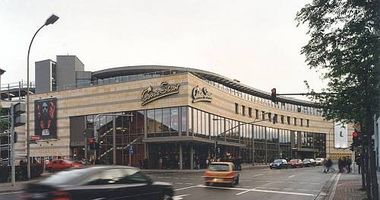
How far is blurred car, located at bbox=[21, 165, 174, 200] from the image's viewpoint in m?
12.0

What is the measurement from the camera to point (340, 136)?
21.0 m

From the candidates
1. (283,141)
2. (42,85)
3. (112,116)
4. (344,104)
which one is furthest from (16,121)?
(283,141)

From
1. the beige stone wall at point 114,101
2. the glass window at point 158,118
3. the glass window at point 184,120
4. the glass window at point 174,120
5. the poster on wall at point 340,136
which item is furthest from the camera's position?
the glass window at point 158,118

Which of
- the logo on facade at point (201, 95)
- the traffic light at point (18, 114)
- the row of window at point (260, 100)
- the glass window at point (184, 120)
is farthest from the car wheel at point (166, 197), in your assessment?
the row of window at point (260, 100)

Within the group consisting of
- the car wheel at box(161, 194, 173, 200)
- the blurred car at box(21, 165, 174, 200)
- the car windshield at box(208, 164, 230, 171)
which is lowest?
the car windshield at box(208, 164, 230, 171)

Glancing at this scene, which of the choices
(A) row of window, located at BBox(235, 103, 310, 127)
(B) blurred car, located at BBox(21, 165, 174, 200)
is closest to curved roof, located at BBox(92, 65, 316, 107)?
(A) row of window, located at BBox(235, 103, 310, 127)

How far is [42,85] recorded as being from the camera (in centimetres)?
7819

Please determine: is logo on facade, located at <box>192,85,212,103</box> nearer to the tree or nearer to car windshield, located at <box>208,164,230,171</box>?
car windshield, located at <box>208,164,230,171</box>

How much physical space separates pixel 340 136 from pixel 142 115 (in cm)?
4405

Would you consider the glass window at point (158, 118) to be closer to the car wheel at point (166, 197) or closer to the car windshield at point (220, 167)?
the car windshield at point (220, 167)

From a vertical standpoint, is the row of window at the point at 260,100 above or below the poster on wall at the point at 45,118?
above

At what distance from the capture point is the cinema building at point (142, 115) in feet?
201

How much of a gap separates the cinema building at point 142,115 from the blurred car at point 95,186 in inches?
1405

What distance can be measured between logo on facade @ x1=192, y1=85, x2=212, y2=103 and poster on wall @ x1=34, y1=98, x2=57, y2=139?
2151cm
